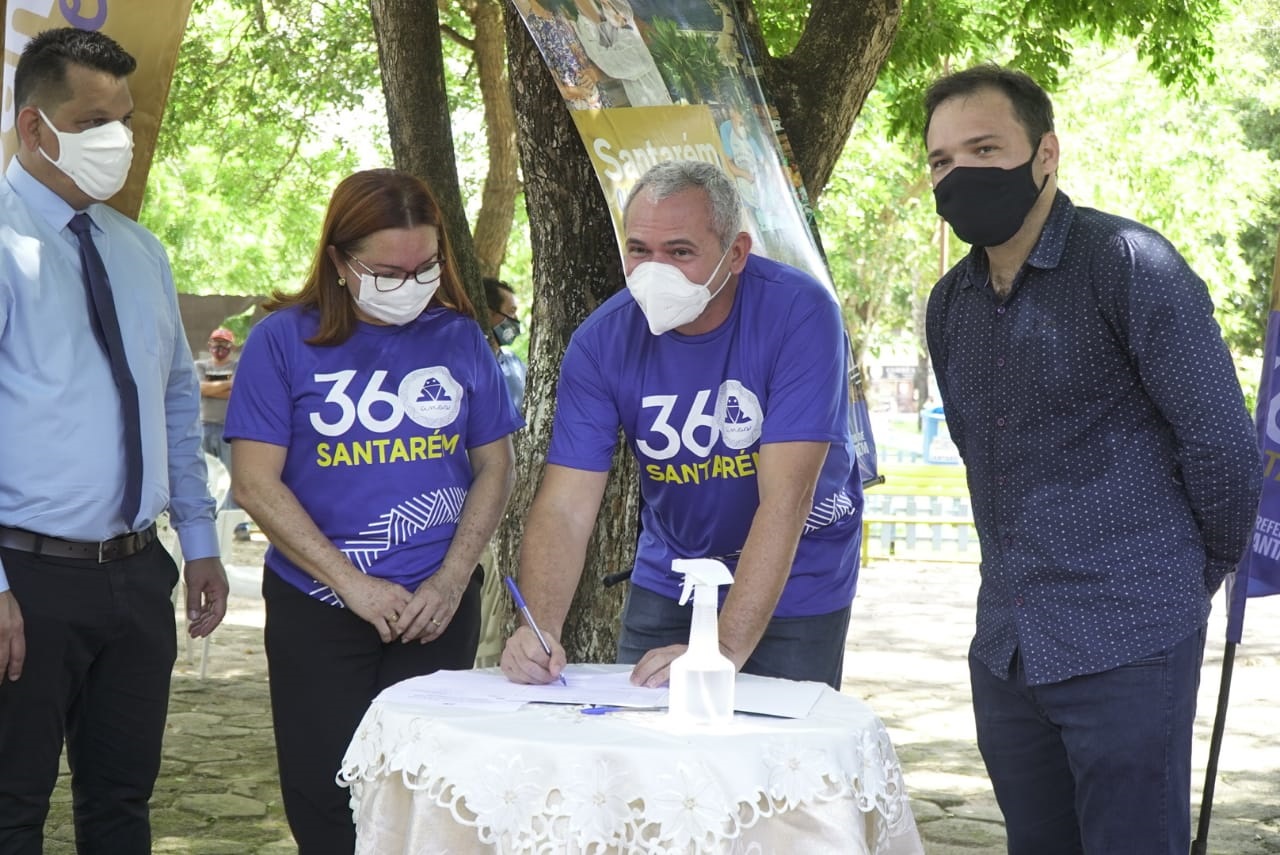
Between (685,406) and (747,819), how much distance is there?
3.46ft

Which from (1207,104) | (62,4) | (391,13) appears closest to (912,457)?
(1207,104)

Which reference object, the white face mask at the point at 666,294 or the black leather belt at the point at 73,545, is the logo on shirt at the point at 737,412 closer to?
the white face mask at the point at 666,294

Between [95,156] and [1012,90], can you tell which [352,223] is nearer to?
[95,156]

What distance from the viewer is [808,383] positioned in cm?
322

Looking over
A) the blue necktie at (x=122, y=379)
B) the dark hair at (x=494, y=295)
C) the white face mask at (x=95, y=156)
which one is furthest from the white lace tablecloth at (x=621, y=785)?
the dark hair at (x=494, y=295)

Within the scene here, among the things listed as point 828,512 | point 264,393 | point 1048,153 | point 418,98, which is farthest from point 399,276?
point 418,98

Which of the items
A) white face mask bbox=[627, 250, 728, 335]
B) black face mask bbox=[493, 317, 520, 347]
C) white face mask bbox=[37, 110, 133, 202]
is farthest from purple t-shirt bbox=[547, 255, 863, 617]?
black face mask bbox=[493, 317, 520, 347]

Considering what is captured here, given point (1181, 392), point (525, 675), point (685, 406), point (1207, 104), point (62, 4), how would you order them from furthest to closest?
point (1207, 104)
point (62, 4)
point (685, 406)
point (525, 675)
point (1181, 392)

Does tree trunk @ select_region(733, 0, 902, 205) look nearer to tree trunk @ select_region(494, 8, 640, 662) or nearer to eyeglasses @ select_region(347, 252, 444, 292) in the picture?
tree trunk @ select_region(494, 8, 640, 662)

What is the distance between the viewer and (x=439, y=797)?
2541 mm

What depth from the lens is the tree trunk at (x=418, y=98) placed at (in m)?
7.55

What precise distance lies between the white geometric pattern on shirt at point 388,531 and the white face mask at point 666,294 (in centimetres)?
73

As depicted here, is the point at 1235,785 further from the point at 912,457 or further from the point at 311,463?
the point at 912,457

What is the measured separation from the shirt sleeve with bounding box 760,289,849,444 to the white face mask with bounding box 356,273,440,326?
2.78 feet
